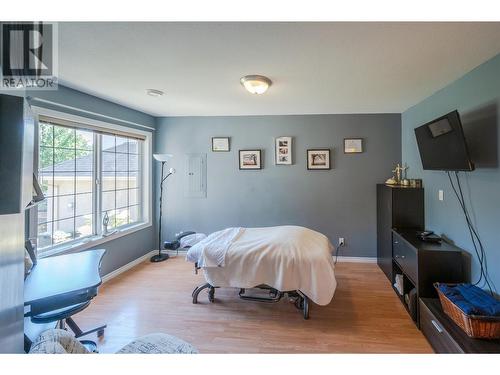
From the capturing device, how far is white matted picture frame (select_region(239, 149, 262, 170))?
12.8 ft

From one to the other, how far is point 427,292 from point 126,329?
276 cm

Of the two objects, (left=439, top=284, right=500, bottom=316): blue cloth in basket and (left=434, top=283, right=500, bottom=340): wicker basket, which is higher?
(left=439, top=284, right=500, bottom=316): blue cloth in basket

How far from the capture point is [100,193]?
3.18 metres

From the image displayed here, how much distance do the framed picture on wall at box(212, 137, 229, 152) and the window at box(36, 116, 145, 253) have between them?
120 cm

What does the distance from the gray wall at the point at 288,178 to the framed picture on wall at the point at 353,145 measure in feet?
0.23

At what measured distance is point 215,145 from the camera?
4.01 metres

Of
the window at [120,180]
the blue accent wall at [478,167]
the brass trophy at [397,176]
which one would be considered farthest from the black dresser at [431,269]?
the window at [120,180]

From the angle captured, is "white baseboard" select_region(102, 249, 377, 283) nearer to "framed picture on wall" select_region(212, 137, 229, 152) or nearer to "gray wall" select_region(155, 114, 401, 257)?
"gray wall" select_region(155, 114, 401, 257)

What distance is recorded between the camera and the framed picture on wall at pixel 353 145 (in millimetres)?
3713

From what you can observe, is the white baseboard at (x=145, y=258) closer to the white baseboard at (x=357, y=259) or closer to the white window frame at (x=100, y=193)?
the white baseboard at (x=357, y=259)

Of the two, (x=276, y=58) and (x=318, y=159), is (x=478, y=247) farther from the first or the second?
(x=276, y=58)

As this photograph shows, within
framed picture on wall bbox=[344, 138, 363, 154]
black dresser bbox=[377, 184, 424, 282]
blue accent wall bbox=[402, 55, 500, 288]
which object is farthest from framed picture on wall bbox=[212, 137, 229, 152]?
blue accent wall bbox=[402, 55, 500, 288]
